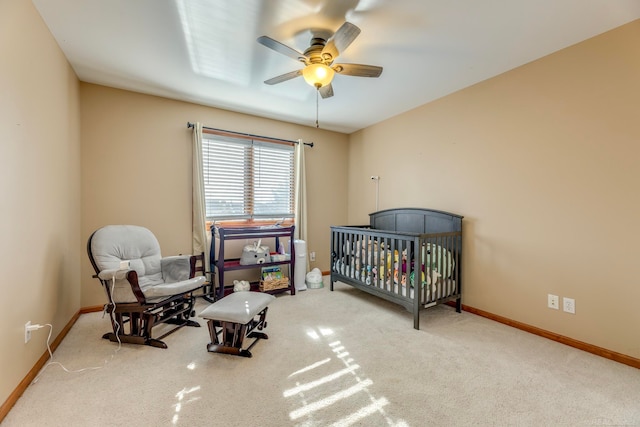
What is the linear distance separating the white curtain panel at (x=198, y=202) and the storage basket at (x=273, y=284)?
73 cm

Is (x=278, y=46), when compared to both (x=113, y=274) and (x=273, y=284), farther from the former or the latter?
(x=273, y=284)

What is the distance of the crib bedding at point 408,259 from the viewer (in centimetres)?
265

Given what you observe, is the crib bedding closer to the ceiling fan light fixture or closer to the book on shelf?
the book on shelf

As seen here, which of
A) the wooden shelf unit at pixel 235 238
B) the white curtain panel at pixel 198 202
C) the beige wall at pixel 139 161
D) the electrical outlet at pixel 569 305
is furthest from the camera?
the white curtain panel at pixel 198 202

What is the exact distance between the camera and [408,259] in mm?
2639

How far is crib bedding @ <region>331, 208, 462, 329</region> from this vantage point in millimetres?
2654

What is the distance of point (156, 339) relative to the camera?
2.24m

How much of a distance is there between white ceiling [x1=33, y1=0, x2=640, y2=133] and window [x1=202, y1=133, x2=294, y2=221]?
2.61ft

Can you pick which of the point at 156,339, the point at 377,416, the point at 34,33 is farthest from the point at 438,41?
the point at 156,339

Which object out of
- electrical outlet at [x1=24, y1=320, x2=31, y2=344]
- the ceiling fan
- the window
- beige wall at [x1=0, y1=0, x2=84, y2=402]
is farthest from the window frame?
electrical outlet at [x1=24, y1=320, x2=31, y2=344]

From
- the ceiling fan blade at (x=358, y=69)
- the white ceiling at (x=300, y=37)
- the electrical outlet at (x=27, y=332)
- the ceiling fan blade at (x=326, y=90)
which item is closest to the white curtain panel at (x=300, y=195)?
the white ceiling at (x=300, y=37)

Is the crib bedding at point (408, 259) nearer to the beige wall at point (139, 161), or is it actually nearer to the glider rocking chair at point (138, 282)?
the glider rocking chair at point (138, 282)

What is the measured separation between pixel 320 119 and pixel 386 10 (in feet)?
7.49

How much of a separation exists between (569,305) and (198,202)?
3.86 m
